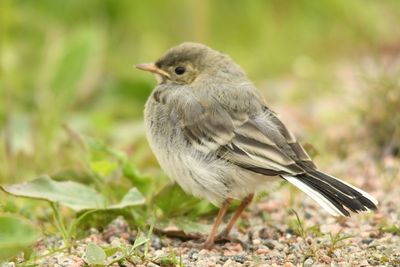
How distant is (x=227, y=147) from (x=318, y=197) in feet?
2.36

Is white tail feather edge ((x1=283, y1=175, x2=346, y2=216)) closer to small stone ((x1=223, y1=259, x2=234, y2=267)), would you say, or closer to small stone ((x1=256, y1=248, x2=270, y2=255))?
small stone ((x1=256, y1=248, x2=270, y2=255))

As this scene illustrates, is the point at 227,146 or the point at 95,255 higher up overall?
the point at 227,146

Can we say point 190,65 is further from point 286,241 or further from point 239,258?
point 239,258

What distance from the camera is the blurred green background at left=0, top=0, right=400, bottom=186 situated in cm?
675

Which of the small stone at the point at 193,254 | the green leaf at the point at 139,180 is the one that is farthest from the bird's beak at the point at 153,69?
the small stone at the point at 193,254

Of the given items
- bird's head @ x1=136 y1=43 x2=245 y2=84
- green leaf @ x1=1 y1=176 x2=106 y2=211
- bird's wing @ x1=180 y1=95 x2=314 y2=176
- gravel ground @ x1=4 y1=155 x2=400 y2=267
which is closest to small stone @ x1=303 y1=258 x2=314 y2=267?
gravel ground @ x1=4 y1=155 x2=400 y2=267

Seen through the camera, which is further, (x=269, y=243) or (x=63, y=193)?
(x=63, y=193)

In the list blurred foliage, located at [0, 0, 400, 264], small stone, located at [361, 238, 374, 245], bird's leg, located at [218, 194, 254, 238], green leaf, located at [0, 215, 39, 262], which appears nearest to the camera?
green leaf, located at [0, 215, 39, 262]

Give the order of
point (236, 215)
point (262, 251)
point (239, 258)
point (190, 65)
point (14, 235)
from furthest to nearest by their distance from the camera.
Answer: point (190, 65)
point (236, 215)
point (262, 251)
point (239, 258)
point (14, 235)

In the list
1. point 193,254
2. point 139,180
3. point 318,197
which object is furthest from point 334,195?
point 139,180

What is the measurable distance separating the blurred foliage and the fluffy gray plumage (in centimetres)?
32

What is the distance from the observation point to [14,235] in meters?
3.89

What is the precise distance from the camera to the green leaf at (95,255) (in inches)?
160

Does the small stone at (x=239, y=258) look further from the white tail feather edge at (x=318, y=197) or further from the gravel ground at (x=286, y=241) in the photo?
the white tail feather edge at (x=318, y=197)
